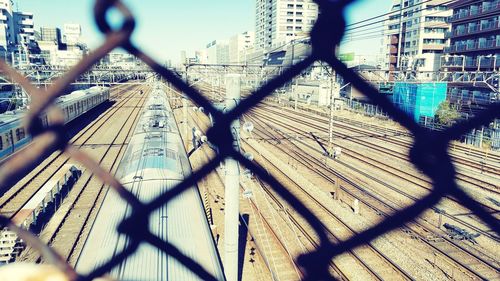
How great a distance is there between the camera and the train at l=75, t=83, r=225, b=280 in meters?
3.33

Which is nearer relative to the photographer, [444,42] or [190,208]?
[190,208]

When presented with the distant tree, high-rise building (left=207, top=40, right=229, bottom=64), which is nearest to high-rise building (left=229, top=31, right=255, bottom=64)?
high-rise building (left=207, top=40, right=229, bottom=64)

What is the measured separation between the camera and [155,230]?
4.02m

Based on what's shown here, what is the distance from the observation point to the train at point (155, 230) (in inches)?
131

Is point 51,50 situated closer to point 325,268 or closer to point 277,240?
point 277,240

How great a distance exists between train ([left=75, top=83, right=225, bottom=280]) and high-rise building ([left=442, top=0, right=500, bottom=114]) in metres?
22.5

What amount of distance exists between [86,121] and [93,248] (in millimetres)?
25870

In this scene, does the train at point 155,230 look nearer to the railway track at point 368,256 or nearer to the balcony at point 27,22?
the railway track at point 368,256

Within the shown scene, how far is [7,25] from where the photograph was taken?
5156cm

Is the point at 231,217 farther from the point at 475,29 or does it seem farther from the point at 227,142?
the point at 475,29

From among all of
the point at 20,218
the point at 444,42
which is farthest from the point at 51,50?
the point at 20,218

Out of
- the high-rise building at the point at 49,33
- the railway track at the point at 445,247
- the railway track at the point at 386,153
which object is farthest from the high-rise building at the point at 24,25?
the railway track at the point at 445,247

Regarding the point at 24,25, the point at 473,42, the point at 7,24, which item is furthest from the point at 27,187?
the point at 24,25

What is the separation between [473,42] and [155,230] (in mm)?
31868
